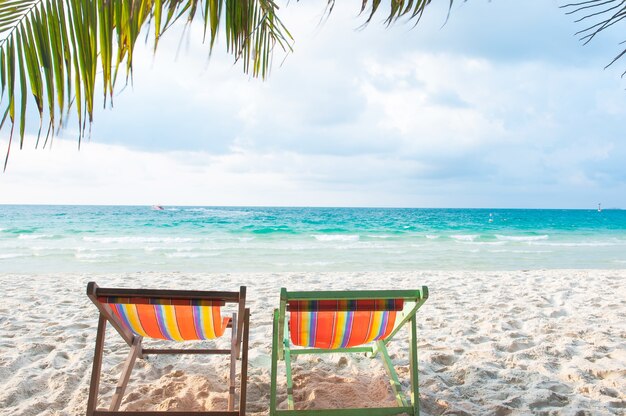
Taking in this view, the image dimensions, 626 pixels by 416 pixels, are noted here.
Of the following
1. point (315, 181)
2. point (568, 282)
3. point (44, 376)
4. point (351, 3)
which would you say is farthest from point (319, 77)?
point (315, 181)

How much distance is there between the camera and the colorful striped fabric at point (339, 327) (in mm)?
2055

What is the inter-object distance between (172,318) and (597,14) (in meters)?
1.91

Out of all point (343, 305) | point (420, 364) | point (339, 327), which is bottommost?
point (420, 364)

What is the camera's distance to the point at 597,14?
1.37m

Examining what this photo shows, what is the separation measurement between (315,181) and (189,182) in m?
10.4

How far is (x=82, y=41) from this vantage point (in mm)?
1331

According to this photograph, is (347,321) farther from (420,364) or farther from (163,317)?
(420,364)

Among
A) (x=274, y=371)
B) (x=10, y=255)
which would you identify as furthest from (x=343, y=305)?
(x=10, y=255)

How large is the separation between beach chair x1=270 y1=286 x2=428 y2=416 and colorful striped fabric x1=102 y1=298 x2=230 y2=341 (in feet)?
0.99

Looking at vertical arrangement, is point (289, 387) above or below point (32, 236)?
above

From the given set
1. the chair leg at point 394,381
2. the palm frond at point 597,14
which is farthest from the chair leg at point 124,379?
the palm frond at point 597,14

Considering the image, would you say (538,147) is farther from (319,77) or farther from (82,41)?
(82,41)

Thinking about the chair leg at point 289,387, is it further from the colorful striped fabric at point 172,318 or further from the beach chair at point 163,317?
the colorful striped fabric at point 172,318

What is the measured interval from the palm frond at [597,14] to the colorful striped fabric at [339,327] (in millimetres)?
1258
